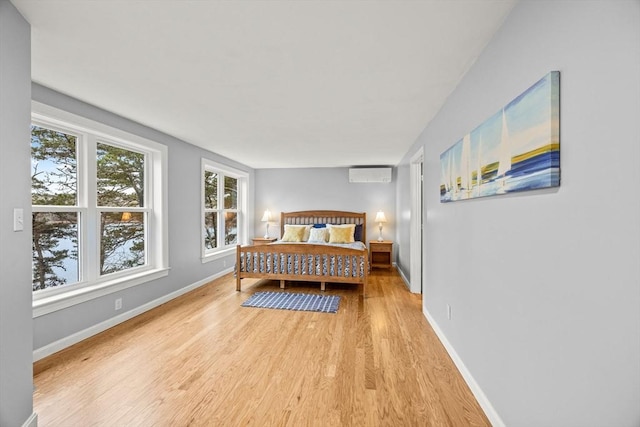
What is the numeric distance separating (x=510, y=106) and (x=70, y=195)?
3.55 meters

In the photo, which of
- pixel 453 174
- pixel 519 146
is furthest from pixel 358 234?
pixel 519 146

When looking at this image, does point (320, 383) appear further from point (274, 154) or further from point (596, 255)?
point (274, 154)

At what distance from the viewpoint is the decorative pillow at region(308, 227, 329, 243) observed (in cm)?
580

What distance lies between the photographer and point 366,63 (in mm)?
1957

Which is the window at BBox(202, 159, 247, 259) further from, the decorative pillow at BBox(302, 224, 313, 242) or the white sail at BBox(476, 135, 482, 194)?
the white sail at BBox(476, 135, 482, 194)

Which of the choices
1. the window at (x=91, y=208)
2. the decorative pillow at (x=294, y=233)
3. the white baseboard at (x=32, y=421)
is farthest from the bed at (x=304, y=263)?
the white baseboard at (x=32, y=421)

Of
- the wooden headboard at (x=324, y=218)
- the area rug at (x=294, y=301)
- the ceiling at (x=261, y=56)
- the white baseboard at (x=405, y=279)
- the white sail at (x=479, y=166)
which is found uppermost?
the ceiling at (x=261, y=56)

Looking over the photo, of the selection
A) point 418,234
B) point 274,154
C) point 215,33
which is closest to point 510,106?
point 215,33

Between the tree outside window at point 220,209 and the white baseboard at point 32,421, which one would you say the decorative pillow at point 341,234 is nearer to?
the tree outside window at point 220,209

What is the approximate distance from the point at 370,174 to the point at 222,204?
305 cm

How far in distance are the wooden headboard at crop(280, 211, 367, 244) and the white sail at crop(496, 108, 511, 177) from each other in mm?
4842

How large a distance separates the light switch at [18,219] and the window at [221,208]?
3.15 meters

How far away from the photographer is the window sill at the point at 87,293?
7.75 feet

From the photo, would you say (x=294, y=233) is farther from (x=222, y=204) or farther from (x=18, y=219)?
(x=18, y=219)
